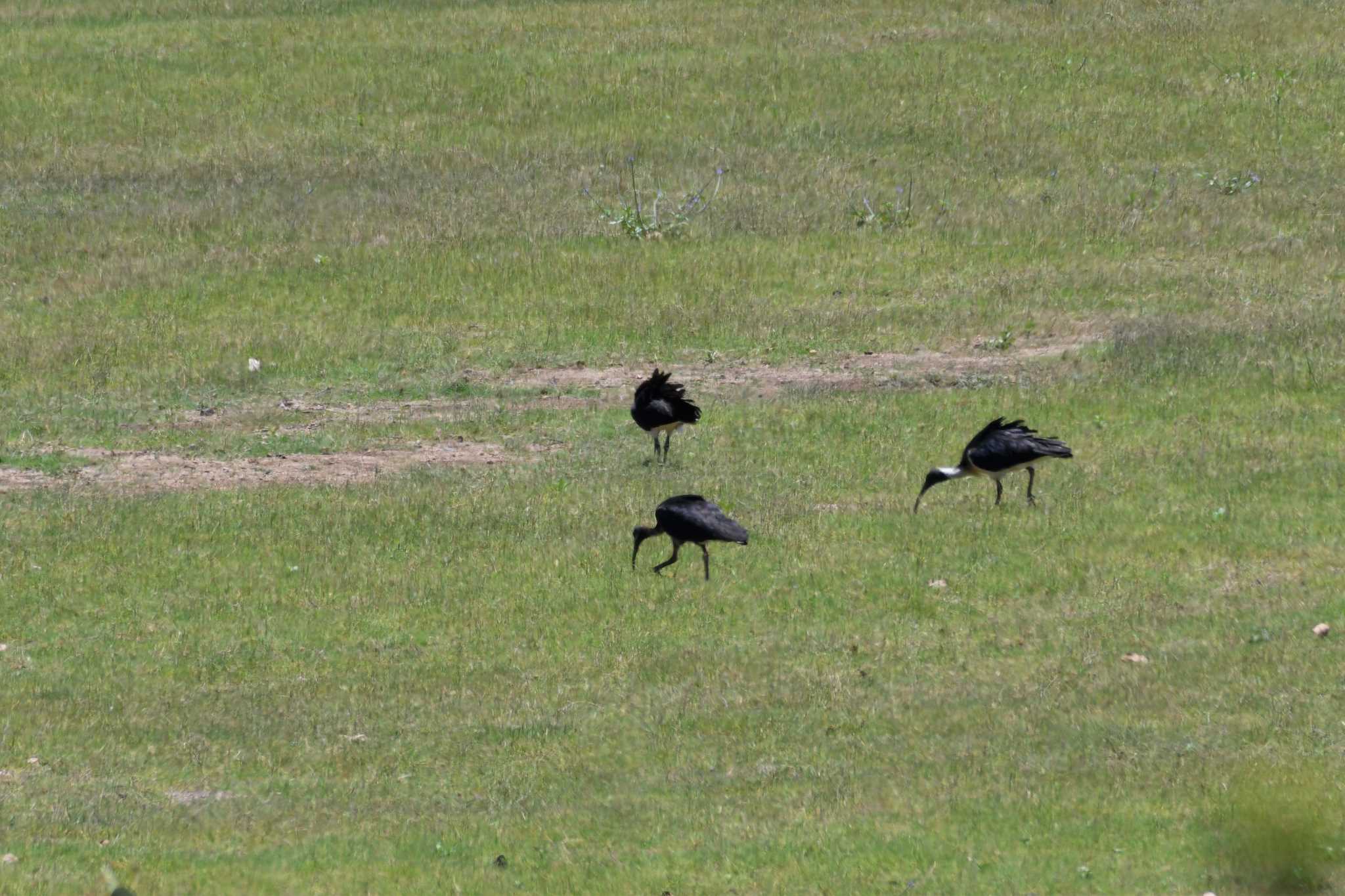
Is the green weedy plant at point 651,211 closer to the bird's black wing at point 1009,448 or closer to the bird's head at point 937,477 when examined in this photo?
the bird's head at point 937,477

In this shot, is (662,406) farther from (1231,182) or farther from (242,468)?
(1231,182)

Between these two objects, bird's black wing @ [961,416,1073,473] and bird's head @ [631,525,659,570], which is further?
bird's black wing @ [961,416,1073,473]

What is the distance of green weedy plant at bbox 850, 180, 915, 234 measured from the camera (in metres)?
32.6

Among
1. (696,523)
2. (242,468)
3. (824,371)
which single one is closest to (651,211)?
(824,371)

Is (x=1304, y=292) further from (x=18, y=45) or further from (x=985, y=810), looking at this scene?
(x=18, y=45)

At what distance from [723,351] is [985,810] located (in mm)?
16023

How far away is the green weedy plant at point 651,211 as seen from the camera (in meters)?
32.4

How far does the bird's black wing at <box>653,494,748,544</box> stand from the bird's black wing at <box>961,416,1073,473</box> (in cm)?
326

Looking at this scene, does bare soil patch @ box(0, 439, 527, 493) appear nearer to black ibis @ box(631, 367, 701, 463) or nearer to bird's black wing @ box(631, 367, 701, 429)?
black ibis @ box(631, 367, 701, 463)

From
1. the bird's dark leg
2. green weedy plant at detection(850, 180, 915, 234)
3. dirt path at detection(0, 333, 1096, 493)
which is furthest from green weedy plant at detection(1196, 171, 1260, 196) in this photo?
the bird's dark leg

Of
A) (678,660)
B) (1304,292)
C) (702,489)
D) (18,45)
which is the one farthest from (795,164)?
(678,660)

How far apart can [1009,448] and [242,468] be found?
986 cm

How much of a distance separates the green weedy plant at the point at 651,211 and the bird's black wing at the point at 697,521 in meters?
16.0

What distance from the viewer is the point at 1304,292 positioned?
29.0 meters
